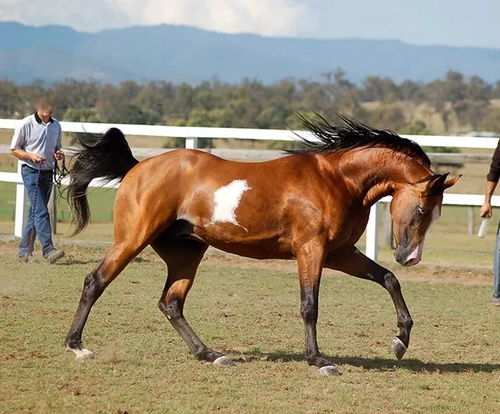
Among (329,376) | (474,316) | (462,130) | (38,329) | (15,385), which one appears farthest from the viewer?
(462,130)

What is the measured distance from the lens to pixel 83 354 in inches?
325

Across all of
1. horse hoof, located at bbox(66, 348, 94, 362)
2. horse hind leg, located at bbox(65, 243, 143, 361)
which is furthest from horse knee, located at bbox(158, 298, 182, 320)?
horse hoof, located at bbox(66, 348, 94, 362)

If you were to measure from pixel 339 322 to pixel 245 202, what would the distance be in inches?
102

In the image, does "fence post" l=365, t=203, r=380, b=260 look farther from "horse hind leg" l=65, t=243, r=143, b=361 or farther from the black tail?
"horse hind leg" l=65, t=243, r=143, b=361

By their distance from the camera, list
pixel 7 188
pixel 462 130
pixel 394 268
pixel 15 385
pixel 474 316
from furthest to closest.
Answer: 1. pixel 462 130
2. pixel 7 188
3. pixel 394 268
4. pixel 474 316
5. pixel 15 385

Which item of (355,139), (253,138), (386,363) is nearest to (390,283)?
(386,363)

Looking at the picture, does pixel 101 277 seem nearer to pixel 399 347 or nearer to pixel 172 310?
pixel 172 310

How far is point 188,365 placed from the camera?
8.21m

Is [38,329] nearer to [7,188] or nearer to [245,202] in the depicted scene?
[245,202]

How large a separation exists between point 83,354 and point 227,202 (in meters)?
1.54

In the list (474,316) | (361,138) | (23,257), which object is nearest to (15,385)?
(361,138)

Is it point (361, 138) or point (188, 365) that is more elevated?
point (361, 138)

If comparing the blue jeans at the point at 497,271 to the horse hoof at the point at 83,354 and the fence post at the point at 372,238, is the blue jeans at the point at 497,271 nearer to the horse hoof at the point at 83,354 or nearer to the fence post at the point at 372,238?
the fence post at the point at 372,238

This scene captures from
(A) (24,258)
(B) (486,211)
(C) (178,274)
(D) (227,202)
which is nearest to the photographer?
(D) (227,202)
